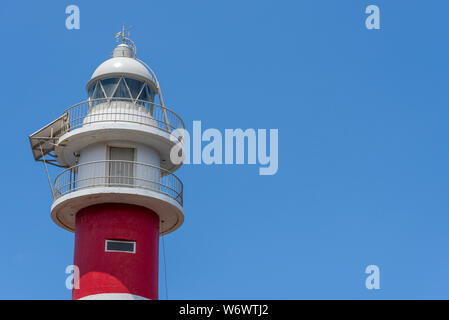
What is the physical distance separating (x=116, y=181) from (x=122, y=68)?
5.42m

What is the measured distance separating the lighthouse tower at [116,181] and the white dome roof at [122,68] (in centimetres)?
4

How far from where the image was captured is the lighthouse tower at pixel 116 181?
3234 cm

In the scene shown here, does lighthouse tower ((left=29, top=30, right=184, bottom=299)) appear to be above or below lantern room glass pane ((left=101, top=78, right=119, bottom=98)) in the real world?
below

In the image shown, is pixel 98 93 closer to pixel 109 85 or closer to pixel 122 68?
pixel 109 85

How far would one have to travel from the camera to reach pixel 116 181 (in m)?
33.2

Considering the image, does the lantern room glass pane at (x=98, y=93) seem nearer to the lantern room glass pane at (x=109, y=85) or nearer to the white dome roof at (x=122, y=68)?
the lantern room glass pane at (x=109, y=85)

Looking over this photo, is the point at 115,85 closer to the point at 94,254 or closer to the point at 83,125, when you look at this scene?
the point at 83,125

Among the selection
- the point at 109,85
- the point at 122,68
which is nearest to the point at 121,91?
the point at 109,85

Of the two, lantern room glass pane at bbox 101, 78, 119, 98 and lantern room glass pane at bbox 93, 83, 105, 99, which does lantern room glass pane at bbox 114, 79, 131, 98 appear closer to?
lantern room glass pane at bbox 101, 78, 119, 98

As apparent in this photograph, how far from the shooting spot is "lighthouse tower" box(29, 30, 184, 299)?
32.3m

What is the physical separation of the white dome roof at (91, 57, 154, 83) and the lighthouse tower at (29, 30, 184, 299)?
4cm

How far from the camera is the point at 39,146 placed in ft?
117

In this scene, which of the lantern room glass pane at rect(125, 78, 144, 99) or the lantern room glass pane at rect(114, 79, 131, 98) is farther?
the lantern room glass pane at rect(125, 78, 144, 99)

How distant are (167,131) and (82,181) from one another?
425 centimetres
